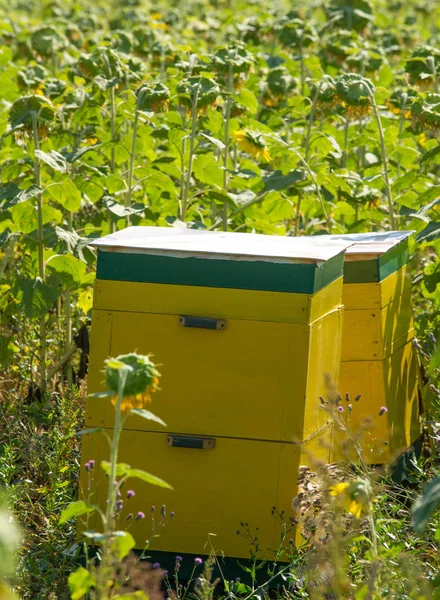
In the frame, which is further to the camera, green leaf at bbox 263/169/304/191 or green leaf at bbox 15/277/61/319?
green leaf at bbox 263/169/304/191

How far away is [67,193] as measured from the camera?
4.77 metres

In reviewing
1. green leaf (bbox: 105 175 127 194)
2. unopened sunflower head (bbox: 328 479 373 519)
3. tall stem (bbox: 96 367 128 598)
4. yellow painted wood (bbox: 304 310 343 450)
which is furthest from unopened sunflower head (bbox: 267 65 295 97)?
tall stem (bbox: 96 367 128 598)

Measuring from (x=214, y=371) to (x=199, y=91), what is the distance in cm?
202

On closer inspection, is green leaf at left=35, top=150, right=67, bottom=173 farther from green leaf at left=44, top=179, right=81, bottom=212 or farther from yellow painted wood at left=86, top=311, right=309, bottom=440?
yellow painted wood at left=86, top=311, right=309, bottom=440

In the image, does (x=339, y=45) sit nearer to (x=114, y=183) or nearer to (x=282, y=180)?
(x=282, y=180)

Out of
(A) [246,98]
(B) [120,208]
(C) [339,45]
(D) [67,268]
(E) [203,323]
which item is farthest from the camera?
(C) [339,45]

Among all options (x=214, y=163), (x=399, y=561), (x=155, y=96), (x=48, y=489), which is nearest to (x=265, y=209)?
(x=214, y=163)

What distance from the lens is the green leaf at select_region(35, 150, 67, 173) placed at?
4461 mm

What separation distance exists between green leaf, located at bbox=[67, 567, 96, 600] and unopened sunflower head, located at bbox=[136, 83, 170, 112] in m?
2.93

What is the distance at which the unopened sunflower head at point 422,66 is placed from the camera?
5.77 m

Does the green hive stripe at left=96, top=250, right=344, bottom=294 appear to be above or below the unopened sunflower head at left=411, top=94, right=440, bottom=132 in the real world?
below

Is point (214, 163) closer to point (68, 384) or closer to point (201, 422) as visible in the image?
point (68, 384)

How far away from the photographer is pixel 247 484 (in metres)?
3.45

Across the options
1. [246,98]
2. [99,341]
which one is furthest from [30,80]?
[99,341]
